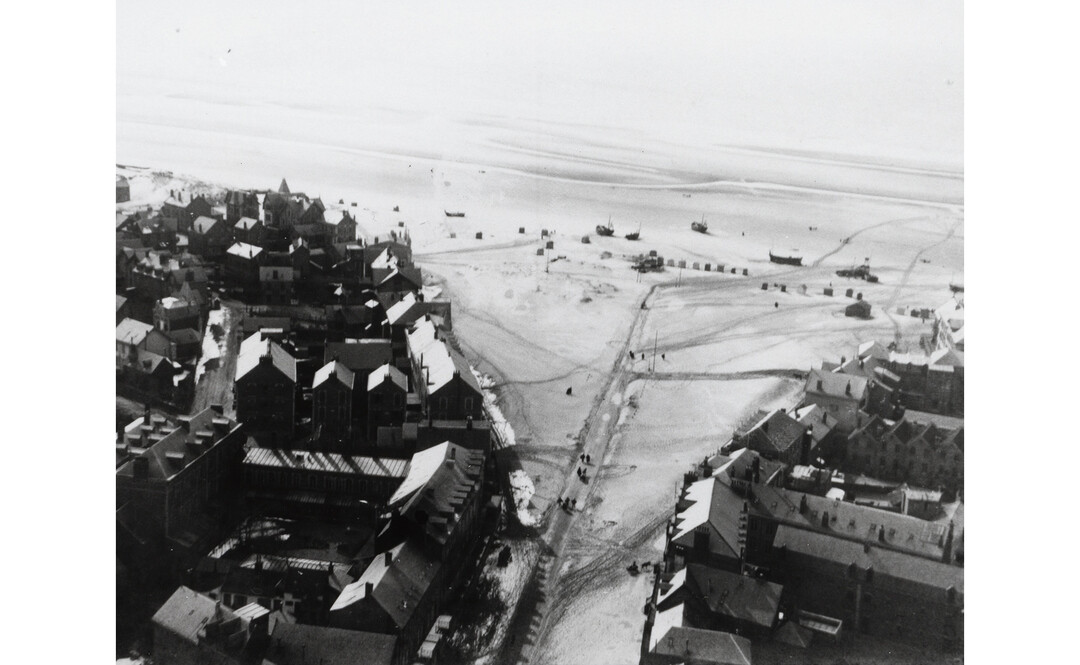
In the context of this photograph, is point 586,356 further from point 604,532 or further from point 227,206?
point 227,206

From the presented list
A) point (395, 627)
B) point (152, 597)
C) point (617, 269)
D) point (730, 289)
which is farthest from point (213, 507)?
point (730, 289)

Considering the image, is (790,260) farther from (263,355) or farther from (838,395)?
(263,355)

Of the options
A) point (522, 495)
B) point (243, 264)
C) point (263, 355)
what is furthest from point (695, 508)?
point (243, 264)

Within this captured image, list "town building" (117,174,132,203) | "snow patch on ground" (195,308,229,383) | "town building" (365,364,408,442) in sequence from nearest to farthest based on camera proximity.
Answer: "town building" (365,364,408,442)
"snow patch on ground" (195,308,229,383)
"town building" (117,174,132,203)

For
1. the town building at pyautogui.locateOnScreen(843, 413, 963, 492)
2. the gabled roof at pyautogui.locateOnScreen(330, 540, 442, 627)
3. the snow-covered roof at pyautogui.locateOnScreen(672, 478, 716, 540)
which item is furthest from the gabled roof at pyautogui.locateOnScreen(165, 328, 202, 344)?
the town building at pyautogui.locateOnScreen(843, 413, 963, 492)

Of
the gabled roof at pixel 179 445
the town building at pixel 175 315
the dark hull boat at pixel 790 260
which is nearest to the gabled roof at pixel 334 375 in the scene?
the gabled roof at pixel 179 445

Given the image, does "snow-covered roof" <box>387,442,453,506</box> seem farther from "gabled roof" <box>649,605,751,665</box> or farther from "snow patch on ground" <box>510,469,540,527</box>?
"gabled roof" <box>649,605,751,665</box>
